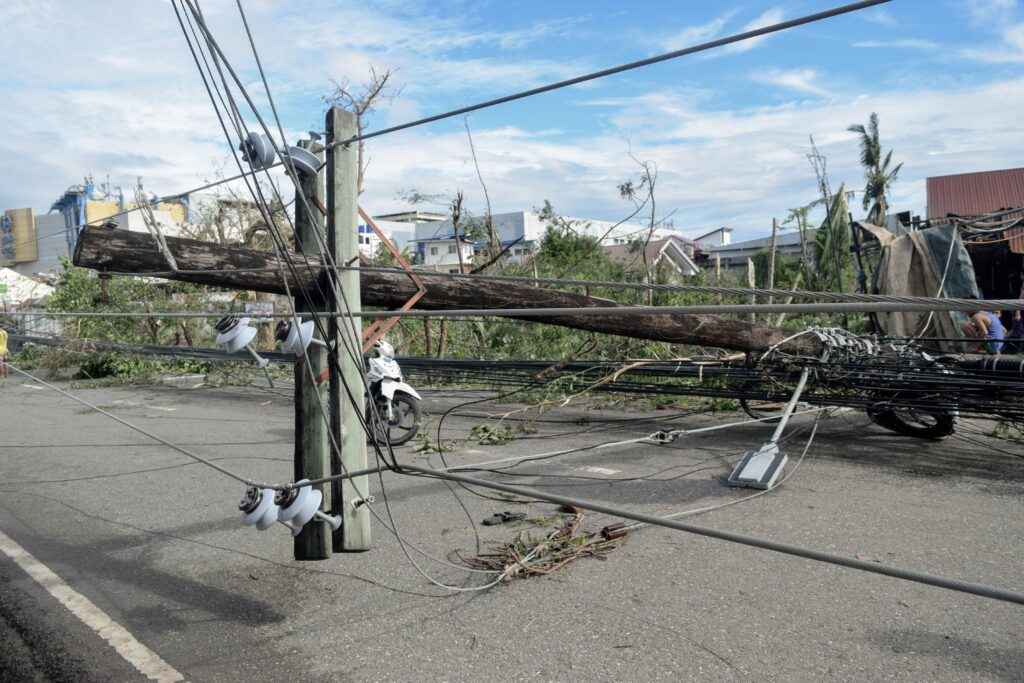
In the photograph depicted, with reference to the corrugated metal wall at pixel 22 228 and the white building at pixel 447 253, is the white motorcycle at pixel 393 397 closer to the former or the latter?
the white building at pixel 447 253

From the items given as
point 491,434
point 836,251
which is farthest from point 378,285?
point 836,251

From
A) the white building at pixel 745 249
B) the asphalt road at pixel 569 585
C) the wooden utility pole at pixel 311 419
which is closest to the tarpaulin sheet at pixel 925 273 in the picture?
the asphalt road at pixel 569 585

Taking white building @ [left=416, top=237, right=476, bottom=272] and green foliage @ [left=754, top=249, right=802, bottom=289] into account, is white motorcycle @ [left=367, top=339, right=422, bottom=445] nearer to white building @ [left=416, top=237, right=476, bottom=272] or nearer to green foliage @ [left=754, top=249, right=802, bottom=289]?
white building @ [left=416, top=237, right=476, bottom=272]

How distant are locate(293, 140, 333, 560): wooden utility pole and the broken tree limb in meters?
0.17

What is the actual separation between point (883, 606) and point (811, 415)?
6.20 meters

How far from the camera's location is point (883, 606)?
416cm

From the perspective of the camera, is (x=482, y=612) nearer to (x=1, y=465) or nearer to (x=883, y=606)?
(x=883, y=606)

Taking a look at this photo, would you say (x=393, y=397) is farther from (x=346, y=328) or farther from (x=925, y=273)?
(x=925, y=273)

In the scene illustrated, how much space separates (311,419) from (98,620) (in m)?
1.45

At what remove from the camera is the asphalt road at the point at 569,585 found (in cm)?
371

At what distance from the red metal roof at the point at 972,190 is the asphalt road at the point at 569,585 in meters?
27.9

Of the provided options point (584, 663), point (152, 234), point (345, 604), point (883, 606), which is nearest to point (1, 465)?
point (152, 234)

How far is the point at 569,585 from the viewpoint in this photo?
4598 mm

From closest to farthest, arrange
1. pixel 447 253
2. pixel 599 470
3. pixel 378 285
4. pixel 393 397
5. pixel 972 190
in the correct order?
1. pixel 378 285
2. pixel 599 470
3. pixel 393 397
4. pixel 447 253
5. pixel 972 190
